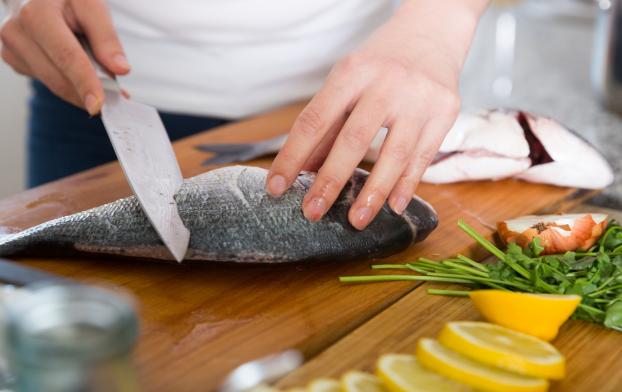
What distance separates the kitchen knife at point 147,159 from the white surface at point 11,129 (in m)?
1.82

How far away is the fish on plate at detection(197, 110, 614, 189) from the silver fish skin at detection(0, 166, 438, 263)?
0.34 metres

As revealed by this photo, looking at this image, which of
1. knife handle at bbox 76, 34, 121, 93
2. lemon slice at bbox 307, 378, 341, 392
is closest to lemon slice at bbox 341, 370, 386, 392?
lemon slice at bbox 307, 378, 341, 392

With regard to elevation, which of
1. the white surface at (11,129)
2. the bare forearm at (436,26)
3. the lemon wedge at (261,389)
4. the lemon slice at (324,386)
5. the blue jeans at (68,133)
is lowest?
the white surface at (11,129)

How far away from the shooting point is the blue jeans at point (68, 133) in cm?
179

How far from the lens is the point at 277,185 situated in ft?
3.73

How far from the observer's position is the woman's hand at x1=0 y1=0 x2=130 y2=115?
51.2 inches

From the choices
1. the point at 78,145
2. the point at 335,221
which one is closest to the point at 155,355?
the point at 335,221

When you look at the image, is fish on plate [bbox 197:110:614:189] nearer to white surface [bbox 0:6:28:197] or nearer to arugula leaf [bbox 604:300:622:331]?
arugula leaf [bbox 604:300:622:331]

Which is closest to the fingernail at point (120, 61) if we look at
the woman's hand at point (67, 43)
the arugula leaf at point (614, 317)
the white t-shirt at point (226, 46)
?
the woman's hand at point (67, 43)

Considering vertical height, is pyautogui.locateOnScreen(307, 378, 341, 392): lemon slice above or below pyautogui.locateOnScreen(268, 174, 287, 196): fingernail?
below

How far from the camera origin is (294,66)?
180cm

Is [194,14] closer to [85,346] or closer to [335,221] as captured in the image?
[335,221]

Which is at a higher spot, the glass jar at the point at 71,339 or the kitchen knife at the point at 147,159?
the glass jar at the point at 71,339

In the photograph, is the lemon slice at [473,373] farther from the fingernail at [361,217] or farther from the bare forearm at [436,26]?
the bare forearm at [436,26]
